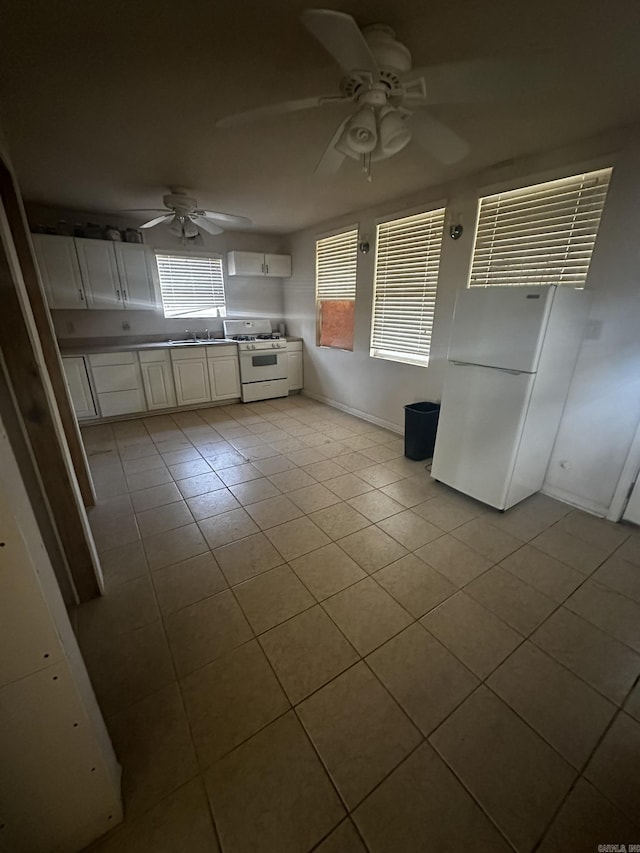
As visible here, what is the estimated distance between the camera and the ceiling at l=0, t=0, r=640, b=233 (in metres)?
1.26

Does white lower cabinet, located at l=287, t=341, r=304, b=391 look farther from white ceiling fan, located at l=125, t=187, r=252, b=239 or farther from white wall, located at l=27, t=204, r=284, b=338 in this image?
white ceiling fan, located at l=125, t=187, r=252, b=239

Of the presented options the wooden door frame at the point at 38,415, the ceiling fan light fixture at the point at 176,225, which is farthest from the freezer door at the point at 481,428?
the ceiling fan light fixture at the point at 176,225

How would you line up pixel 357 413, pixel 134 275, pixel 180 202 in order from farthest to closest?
pixel 357 413
pixel 134 275
pixel 180 202

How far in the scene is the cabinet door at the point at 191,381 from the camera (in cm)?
457

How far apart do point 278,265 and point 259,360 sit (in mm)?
1546

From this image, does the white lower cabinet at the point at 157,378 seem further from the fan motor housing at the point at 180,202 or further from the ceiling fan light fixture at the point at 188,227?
the fan motor housing at the point at 180,202

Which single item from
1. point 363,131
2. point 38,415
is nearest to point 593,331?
point 363,131

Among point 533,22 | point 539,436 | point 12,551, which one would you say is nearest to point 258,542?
point 12,551

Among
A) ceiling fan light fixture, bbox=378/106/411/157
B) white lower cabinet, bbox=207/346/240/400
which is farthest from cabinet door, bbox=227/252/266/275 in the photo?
ceiling fan light fixture, bbox=378/106/411/157

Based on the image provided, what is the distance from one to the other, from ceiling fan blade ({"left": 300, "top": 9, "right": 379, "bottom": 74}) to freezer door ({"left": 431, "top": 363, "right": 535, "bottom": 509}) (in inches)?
70.7

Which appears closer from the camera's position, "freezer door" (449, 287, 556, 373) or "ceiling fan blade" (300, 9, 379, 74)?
"ceiling fan blade" (300, 9, 379, 74)

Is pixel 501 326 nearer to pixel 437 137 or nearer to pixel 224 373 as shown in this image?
pixel 437 137

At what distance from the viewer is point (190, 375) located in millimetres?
4637

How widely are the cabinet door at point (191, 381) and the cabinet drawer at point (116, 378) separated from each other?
0.50 metres
